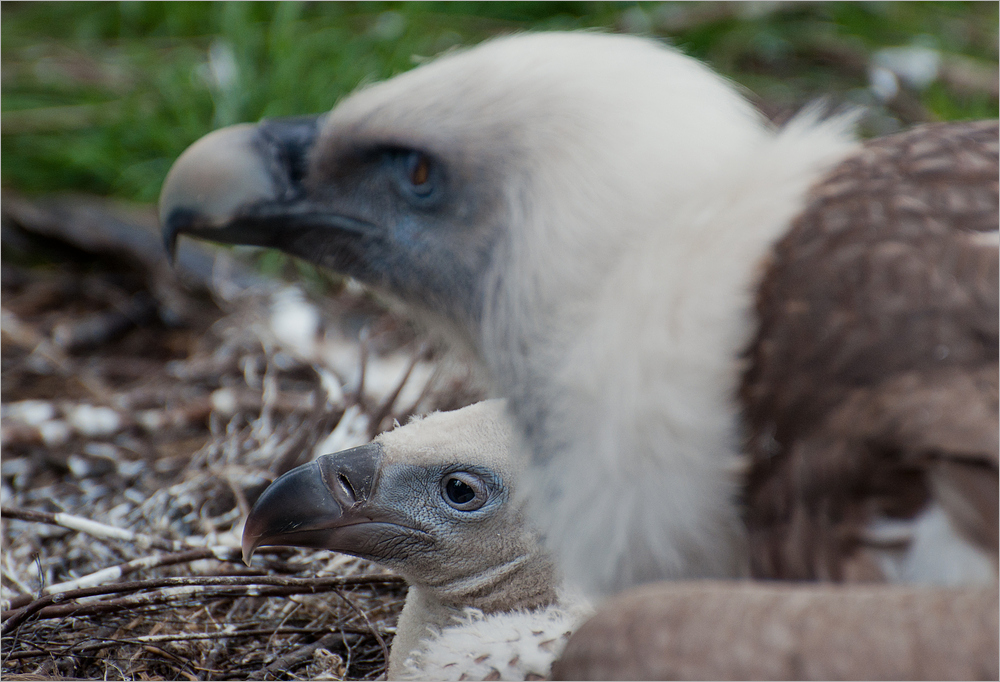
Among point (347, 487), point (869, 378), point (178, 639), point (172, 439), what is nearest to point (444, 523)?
point (347, 487)

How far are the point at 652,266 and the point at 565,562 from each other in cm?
53

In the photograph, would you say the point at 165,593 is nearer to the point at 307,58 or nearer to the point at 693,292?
the point at 693,292

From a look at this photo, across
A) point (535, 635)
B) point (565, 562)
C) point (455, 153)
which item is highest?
point (455, 153)

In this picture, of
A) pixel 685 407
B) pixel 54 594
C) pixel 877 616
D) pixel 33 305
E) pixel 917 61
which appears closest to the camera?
pixel 877 616

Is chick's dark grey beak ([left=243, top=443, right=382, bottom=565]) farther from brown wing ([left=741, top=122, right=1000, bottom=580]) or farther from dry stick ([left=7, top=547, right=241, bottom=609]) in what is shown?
brown wing ([left=741, top=122, right=1000, bottom=580])

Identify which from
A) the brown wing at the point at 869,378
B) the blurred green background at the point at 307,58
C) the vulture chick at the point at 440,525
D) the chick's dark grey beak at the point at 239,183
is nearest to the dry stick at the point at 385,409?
the vulture chick at the point at 440,525

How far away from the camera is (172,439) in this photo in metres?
3.70

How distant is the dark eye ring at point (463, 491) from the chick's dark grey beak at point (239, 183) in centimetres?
79

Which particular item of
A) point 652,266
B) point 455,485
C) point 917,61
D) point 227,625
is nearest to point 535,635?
point 455,485

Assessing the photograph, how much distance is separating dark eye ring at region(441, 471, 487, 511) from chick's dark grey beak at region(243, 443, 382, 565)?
0.17 meters

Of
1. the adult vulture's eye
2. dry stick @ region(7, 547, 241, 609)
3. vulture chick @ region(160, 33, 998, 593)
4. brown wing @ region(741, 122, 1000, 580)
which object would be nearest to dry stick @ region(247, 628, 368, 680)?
dry stick @ region(7, 547, 241, 609)

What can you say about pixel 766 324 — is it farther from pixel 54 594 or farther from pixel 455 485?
pixel 54 594

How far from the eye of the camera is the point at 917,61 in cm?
508

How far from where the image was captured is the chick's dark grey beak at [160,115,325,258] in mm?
1941
